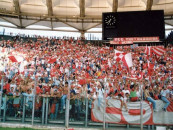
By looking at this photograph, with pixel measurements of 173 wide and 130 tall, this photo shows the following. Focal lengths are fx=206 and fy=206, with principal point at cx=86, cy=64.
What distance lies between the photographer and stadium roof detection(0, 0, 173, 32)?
28.8m

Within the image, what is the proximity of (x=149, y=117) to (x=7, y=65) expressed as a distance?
15457 mm

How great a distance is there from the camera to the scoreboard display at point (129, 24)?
24.4 metres

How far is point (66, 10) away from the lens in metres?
30.6

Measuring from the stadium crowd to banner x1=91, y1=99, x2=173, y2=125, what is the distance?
0.81ft

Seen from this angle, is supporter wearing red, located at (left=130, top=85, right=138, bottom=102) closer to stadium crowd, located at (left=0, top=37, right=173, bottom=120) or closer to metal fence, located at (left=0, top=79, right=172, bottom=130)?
stadium crowd, located at (left=0, top=37, right=173, bottom=120)

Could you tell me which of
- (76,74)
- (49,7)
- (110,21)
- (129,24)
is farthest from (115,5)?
(76,74)

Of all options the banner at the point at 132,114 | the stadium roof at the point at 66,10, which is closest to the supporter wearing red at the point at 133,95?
the banner at the point at 132,114

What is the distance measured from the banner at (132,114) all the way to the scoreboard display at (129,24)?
1519 cm

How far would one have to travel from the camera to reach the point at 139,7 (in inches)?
1155

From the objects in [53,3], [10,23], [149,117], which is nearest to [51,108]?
[149,117]

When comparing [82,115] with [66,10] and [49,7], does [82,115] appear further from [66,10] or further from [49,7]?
[66,10]

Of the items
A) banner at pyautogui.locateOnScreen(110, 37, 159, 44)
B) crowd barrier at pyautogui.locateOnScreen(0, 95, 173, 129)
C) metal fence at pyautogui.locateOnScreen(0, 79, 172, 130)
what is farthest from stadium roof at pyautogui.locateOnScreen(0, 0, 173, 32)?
metal fence at pyautogui.locateOnScreen(0, 79, 172, 130)

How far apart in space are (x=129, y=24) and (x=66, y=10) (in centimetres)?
1048

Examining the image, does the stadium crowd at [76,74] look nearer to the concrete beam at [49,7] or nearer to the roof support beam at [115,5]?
the concrete beam at [49,7]
